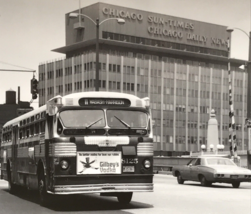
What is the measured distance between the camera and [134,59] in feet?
363

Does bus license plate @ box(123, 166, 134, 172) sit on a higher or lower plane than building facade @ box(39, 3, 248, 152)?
lower

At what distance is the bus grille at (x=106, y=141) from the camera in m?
14.6

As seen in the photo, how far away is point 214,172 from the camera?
24562 millimetres

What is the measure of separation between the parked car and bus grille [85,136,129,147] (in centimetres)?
1036

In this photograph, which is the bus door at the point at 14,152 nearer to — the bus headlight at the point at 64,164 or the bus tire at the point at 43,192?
the bus tire at the point at 43,192

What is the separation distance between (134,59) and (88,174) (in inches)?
3804

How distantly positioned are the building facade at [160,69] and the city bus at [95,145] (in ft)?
291

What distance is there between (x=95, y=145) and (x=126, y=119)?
1083 millimetres

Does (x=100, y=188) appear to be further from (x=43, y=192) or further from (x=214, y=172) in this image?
(x=214, y=172)

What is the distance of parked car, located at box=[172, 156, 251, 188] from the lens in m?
24.5

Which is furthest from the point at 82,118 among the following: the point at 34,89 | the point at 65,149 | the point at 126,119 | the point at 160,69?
the point at 160,69

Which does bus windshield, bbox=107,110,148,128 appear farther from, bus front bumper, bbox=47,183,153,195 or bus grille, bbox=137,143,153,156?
bus front bumper, bbox=47,183,153,195

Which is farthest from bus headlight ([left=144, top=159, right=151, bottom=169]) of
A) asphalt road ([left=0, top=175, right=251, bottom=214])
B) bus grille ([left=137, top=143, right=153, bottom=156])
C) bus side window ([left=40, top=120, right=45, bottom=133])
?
bus side window ([left=40, top=120, right=45, bottom=133])

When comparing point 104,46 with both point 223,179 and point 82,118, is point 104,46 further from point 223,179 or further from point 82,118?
point 82,118
